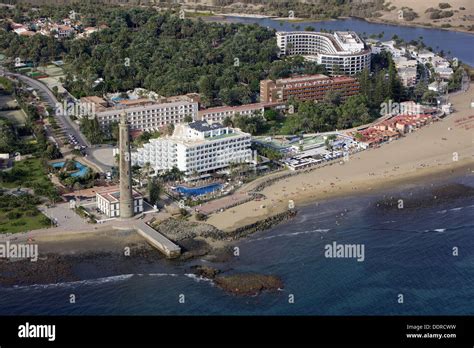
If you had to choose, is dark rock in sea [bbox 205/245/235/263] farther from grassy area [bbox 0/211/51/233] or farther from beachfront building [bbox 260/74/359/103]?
beachfront building [bbox 260/74/359/103]

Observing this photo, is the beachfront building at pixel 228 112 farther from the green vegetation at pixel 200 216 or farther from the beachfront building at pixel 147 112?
the green vegetation at pixel 200 216

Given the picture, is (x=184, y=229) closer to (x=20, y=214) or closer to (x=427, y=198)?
(x=20, y=214)

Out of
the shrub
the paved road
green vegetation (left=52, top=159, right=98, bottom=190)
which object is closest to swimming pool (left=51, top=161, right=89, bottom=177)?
green vegetation (left=52, top=159, right=98, bottom=190)

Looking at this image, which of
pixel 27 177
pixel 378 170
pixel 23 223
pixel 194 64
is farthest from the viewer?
pixel 194 64

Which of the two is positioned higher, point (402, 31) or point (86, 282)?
point (402, 31)

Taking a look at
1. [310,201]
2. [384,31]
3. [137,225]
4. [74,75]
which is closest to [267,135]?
[310,201]

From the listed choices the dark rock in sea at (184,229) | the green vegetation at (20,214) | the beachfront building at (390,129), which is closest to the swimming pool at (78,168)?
the green vegetation at (20,214)

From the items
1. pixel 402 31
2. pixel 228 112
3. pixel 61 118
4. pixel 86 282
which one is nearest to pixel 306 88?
pixel 228 112

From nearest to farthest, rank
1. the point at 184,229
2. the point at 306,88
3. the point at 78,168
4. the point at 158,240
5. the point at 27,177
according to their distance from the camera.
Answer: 1. the point at 158,240
2. the point at 184,229
3. the point at 27,177
4. the point at 78,168
5. the point at 306,88
